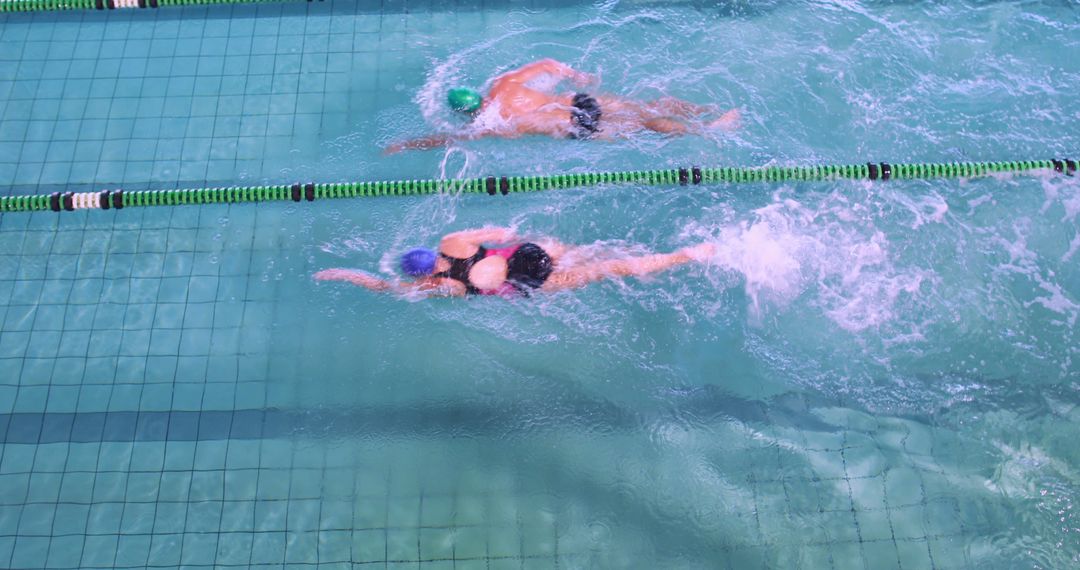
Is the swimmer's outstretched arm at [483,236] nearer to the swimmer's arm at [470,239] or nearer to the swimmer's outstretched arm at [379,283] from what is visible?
the swimmer's arm at [470,239]

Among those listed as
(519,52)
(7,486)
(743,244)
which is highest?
(519,52)

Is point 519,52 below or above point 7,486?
above

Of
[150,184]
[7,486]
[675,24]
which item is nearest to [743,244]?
[675,24]

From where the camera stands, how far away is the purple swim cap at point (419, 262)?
4668mm

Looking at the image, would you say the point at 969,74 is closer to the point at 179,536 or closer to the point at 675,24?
the point at 675,24

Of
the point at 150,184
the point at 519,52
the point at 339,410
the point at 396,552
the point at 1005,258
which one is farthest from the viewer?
the point at 519,52

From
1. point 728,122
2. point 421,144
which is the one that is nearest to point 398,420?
point 421,144

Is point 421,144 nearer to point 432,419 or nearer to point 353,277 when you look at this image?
point 353,277

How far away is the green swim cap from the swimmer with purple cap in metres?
0.86

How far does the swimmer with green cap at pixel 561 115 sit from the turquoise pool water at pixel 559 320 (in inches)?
4.0

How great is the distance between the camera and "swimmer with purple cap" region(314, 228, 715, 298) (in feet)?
15.3

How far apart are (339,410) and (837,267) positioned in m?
2.96

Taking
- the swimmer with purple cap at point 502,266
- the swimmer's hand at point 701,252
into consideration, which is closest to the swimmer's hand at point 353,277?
the swimmer with purple cap at point 502,266

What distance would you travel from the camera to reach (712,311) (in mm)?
4711
